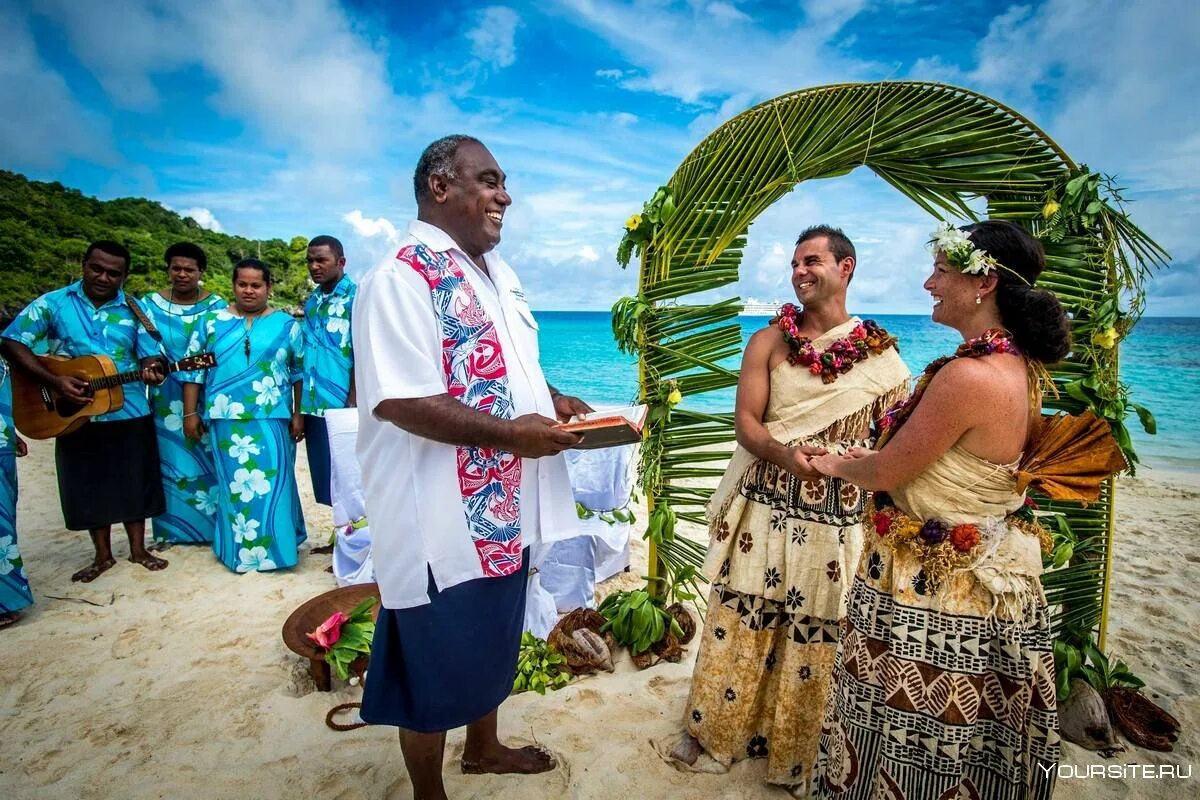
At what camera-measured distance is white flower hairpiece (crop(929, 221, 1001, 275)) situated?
1855 mm

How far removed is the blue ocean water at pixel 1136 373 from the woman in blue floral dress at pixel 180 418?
3603mm

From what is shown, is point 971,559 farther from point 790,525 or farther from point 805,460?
point 790,525

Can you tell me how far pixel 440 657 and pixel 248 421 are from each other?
12.1ft

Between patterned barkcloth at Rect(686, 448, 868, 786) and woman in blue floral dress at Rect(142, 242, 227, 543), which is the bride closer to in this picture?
patterned barkcloth at Rect(686, 448, 868, 786)

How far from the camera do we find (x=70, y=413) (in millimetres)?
4344

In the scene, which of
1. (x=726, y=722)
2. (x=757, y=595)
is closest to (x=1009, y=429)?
(x=757, y=595)

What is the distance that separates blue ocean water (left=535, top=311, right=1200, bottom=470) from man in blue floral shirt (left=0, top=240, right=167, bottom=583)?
382 centimetres

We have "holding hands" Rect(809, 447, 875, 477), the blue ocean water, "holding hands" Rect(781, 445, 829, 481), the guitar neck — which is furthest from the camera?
the blue ocean water

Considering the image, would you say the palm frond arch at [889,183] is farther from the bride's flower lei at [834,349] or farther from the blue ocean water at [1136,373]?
the bride's flower lei at [834,349]

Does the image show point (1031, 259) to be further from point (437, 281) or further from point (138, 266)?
point (138, 266)

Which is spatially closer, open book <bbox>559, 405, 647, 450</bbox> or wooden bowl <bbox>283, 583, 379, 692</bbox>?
open book <bbox>559, 405, 647, 450</bbox>

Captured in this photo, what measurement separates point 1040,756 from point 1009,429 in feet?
3.27

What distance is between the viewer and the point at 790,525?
8.27ft

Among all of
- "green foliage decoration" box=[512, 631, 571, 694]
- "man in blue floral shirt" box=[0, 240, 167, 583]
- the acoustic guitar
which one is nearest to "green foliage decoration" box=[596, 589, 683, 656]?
"green foliage decoration" box=[512, 631, 571, 694]
